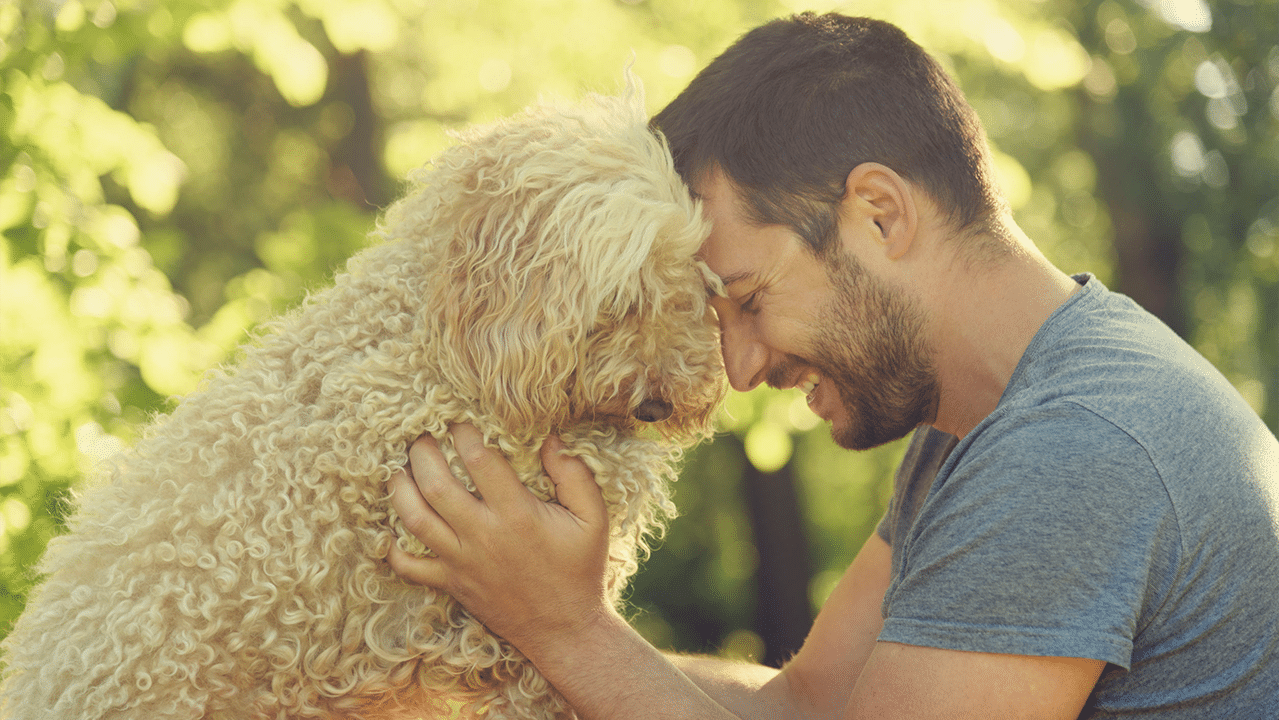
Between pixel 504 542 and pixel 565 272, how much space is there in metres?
0.63

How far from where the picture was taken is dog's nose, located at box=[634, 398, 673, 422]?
2.29 meters

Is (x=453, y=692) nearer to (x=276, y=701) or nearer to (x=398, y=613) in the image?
(x=398, y=613)

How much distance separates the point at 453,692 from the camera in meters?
2.15

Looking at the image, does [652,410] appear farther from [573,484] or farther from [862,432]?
[862,432]

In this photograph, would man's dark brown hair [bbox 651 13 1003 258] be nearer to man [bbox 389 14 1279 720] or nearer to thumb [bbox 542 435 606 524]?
man [bbox 389 14 1279 720]

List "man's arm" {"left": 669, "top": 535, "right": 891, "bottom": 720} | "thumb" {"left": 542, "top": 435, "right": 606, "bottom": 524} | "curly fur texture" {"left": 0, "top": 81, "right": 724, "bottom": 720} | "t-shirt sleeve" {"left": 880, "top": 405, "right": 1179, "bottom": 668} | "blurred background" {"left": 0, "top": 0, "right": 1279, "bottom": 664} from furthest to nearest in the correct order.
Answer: "blurred background" {"left": 0, "top": 0, "right": 1279, "bottom": 664} → "man's arm" {"left": 669, "top": 535, "right": 891, "bottom": 720} → "thumb" {"left": 542, "top": 435, "right": 606, "bottom": 524} → "curly fur texture" {"left": 0, "top": 81, "right": 724, "bottom": 720} → "t-shirt sleeve" {"left": 880, "top": 405, "right": 1179, "bottom": 668}

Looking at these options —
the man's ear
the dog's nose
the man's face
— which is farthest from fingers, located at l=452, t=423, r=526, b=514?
the man's ear

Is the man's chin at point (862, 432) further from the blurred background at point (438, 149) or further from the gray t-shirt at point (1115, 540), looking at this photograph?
the blurred background at point (438, 149)

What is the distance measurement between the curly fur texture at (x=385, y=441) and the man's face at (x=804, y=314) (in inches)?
3.1

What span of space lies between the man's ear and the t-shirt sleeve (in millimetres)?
674

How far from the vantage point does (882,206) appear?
235 cm

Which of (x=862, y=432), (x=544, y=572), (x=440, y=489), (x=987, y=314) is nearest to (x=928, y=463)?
(x=862, y=432)

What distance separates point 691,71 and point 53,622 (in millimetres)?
4260

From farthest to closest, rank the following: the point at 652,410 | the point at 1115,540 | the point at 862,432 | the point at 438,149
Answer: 1. the point at 438,149
2. the point at 862,432
3. the point at 652,410
4. the point at 1115,540
